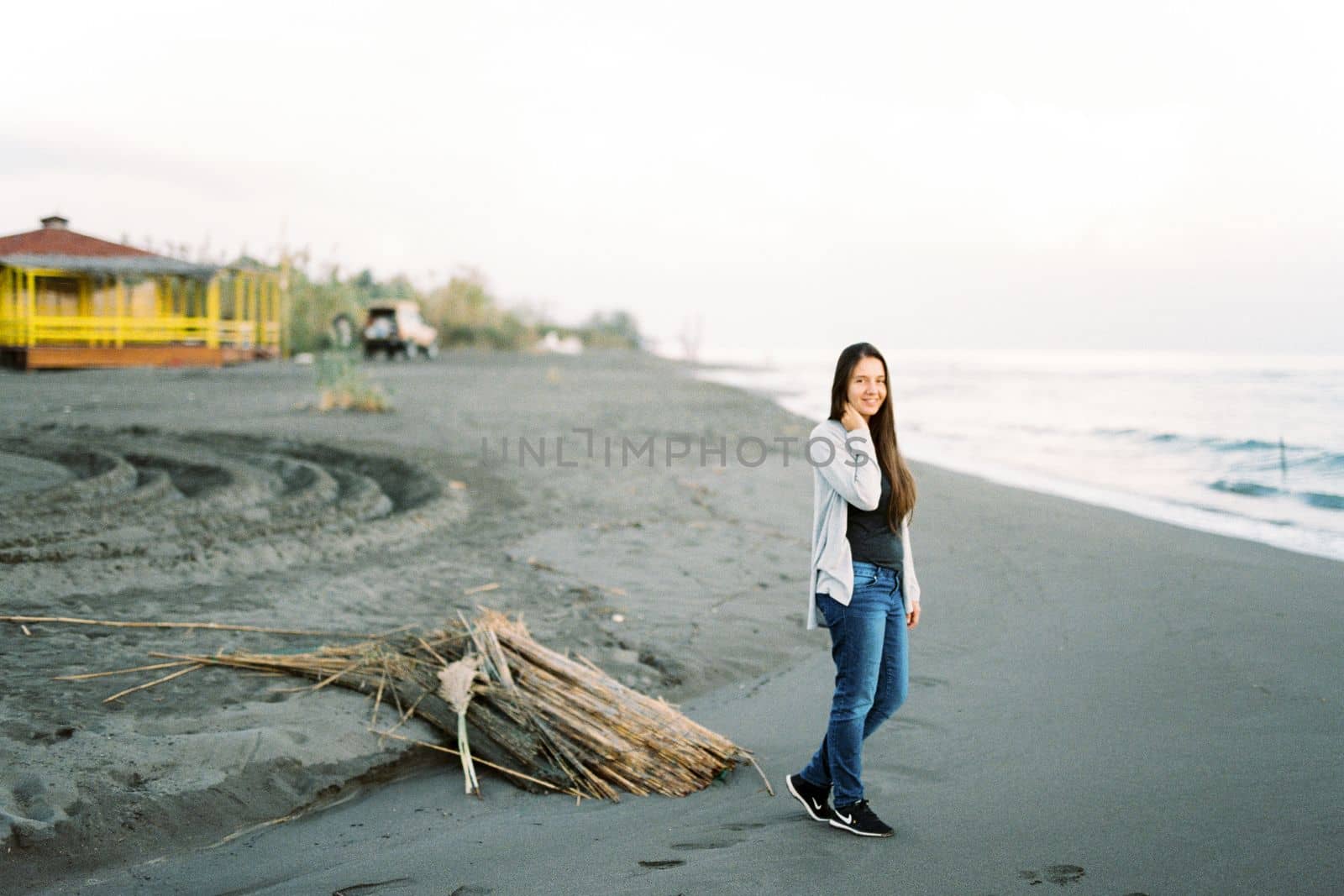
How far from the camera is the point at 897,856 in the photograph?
3229 mm

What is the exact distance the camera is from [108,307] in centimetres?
2684

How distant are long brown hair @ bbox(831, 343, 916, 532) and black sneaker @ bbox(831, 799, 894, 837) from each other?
903 millimetres

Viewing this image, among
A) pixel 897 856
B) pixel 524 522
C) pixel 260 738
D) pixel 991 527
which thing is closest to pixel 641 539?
pixel 524 522

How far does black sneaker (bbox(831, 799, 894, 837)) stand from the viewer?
3.36 meters

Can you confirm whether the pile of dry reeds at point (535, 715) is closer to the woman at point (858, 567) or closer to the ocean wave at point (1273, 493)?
the woman at point (858, 567)

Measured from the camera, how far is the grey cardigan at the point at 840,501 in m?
3.32

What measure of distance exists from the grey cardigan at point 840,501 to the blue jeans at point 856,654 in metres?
0.05

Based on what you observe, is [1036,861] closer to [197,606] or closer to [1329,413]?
[197,606]

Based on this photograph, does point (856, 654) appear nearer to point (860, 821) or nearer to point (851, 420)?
point (860, 821)

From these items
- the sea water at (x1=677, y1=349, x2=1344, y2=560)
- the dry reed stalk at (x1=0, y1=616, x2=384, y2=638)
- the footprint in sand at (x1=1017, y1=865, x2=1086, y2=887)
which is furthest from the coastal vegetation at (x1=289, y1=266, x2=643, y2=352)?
the footprint in sand at (x1=1017, y1=865, x2=1086, y2=887)

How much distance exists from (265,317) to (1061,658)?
94.4 feet

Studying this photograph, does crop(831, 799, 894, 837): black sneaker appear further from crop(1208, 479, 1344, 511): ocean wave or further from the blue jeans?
crop(1208, 479, 1344, 511): ocean wave

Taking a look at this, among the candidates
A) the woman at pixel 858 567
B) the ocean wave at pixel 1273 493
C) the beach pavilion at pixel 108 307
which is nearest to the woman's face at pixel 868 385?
the woman at pixel 858 567

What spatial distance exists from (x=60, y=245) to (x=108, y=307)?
1.85 m
